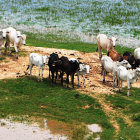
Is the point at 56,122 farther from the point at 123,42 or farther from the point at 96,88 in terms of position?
the point at 123,42

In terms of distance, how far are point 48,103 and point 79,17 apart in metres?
29.4

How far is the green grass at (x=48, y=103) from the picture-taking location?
50.0ft

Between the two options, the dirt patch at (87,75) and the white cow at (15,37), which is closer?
the dirt patch at (87,75)

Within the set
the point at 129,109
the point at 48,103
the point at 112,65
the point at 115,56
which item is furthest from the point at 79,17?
the point at 129,109

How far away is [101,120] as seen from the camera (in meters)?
15.3

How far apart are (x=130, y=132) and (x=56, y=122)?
131 inches

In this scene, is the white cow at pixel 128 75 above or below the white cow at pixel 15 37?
below

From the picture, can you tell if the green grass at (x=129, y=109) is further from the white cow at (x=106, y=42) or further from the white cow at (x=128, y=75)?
the white cow at (x=106, y=42)

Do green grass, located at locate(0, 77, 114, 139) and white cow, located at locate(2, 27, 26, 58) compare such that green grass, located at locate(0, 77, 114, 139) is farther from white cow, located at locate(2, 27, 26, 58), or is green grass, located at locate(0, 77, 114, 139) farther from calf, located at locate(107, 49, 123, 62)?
calf, located at locate(107, 49, 123, 62)

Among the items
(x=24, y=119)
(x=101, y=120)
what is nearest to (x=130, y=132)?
(x=101, y=120)

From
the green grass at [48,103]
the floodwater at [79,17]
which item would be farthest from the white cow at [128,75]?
the floodwater at [79,17]

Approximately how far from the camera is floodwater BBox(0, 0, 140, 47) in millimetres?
38875

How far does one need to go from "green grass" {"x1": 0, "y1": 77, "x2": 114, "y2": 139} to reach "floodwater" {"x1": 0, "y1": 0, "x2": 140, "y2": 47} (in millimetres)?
17446

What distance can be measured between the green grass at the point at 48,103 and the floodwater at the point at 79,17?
57.2 ft
